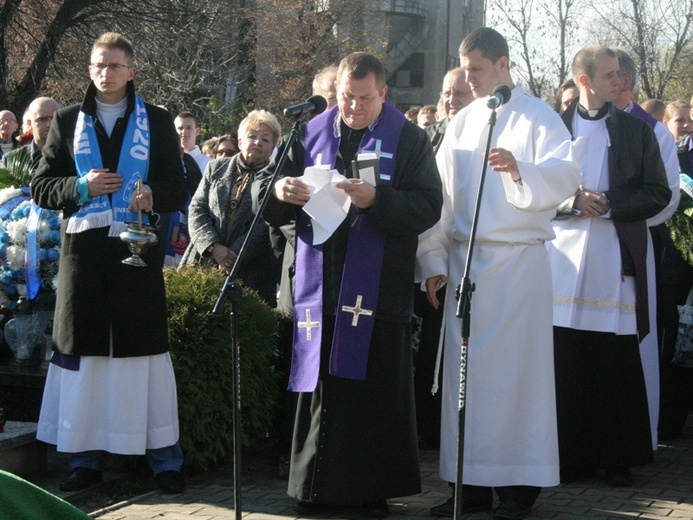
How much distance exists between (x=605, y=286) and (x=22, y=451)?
3505 millimetres

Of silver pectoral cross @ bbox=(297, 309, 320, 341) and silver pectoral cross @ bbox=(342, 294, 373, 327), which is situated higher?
silver pectoral cross @ bbox=(342, 294, 373, 327)

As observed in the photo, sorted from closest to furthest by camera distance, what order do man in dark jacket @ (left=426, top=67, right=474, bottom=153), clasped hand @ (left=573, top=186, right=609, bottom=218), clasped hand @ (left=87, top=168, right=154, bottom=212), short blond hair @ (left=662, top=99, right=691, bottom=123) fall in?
clasped hand @ (left=87, top=168, right=154, bottom=212) < clasped hand @ (left=573, top=186, right=609, bottom=218) < man in dark jacket @ (left=426, top=67, right=474, bottom=153) < short blond hair @ (left=662, top=99, right=691, bottom=123)

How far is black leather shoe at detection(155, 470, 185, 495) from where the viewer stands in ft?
19.4

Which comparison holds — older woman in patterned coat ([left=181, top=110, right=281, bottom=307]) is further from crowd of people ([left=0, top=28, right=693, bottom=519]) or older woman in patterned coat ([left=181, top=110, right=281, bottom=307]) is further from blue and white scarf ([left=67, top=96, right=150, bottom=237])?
blue and white scarf ([left=67, top=96, right=150, bottom=237])

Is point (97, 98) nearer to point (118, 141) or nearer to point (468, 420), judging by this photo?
point (118, 141)

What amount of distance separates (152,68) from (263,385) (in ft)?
54.1

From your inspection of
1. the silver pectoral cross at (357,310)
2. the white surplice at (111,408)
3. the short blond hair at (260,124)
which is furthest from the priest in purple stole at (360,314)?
the short blond hair at (260,124)

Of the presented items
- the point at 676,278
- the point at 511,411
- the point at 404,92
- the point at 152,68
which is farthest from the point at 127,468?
the point at 404,92

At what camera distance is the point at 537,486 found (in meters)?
5.39

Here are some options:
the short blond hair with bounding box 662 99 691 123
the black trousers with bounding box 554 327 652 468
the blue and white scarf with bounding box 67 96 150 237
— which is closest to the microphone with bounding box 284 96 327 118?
the blue and white scarf with bounding box 67 96 150 237

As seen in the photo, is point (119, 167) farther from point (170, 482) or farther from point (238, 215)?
point (170, 482)

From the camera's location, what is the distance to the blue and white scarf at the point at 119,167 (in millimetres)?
5758

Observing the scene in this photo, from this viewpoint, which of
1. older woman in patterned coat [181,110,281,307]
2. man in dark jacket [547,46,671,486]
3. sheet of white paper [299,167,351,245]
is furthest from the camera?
older woman in patterned coat [181,110,281,307]

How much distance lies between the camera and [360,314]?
5.30 meters
